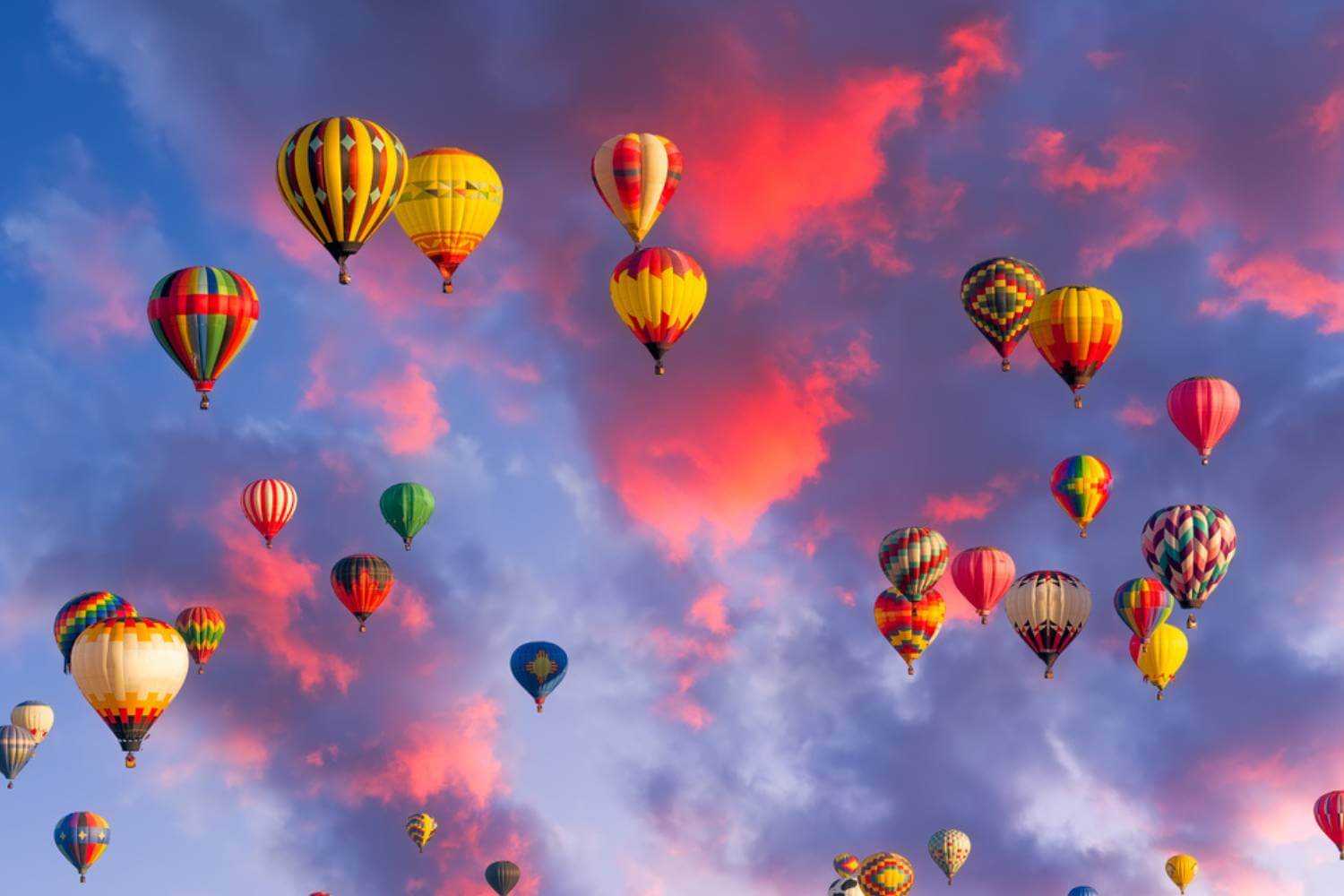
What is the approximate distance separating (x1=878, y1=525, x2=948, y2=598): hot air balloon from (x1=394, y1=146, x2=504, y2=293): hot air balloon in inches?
836

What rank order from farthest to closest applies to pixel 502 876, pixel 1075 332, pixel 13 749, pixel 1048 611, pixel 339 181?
pixel 502 876
pixel 13 749
pixel 1048 611
pixel 1075 332
pixel 339 181

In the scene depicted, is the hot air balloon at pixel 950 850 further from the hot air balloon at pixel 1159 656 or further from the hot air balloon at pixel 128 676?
the hot air balloon at pixel 128 676

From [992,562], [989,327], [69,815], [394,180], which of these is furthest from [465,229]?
[69,815]

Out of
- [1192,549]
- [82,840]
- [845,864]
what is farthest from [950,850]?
[82,840]

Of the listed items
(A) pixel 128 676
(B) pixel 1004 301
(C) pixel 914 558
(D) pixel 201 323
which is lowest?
(A) pixel 128 676

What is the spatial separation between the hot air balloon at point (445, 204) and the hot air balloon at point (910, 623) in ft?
82.4

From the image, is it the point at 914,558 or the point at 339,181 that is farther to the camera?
the point at 914,558

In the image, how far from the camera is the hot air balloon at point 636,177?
6975 centimetres

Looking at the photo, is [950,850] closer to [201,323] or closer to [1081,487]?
[1081,487]

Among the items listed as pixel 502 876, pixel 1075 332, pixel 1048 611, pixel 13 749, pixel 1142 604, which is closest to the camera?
pixel 1075 332

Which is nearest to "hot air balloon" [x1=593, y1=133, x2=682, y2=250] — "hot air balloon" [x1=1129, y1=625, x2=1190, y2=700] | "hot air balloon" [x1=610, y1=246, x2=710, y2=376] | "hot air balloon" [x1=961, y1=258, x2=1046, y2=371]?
"hot air balloon" [x1=610, y1=246, x2=710, y2=376]

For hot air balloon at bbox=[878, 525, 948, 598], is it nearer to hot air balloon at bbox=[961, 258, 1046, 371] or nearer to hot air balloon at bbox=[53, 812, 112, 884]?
hot air balloon at bbox=[961, 258, 1046, 371]

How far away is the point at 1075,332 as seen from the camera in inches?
2864

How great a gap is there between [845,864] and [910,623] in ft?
60.2
